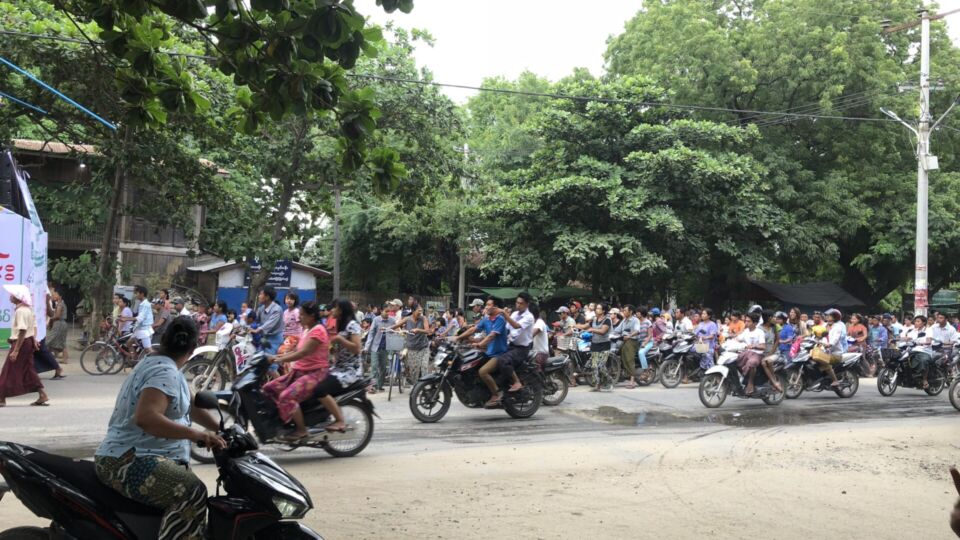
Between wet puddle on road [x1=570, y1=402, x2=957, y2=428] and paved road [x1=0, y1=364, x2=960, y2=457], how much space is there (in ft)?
0.05

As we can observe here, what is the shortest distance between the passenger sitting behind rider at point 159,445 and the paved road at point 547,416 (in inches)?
183

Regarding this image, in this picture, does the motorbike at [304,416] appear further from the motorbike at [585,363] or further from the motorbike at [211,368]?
the motorbike at [585,363]

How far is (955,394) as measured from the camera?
12.9m

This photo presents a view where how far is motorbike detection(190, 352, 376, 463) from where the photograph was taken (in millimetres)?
7262

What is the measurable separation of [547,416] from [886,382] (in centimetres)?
782

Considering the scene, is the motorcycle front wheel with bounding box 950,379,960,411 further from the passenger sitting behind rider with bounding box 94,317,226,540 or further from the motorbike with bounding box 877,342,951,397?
the passenger sitting behind rider with bounding box 94,317,226,540

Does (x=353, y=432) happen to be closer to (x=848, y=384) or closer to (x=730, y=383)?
(x=730, y=383)

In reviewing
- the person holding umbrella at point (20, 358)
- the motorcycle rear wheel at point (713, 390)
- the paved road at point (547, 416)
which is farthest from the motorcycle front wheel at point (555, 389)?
the person holding umbrella at point (20, 358)

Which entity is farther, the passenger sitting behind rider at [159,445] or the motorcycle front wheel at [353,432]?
the motorcycle front wheel at [353,432]

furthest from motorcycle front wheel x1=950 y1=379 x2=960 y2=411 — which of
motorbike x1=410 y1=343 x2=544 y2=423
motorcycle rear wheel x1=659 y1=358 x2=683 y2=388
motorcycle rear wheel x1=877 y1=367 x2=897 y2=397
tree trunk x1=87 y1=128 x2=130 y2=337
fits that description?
tree trunk x1=87 y1=128 x2=130 y2=337

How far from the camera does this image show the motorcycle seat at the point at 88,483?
3.43 m

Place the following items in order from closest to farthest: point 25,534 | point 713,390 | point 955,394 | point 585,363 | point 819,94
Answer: point 25,534, point 713,390, point 955,394, point 585,363, point 819,94

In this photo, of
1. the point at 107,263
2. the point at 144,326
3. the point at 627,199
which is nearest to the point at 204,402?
the point at 144,326

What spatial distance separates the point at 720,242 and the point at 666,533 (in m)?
20.0
